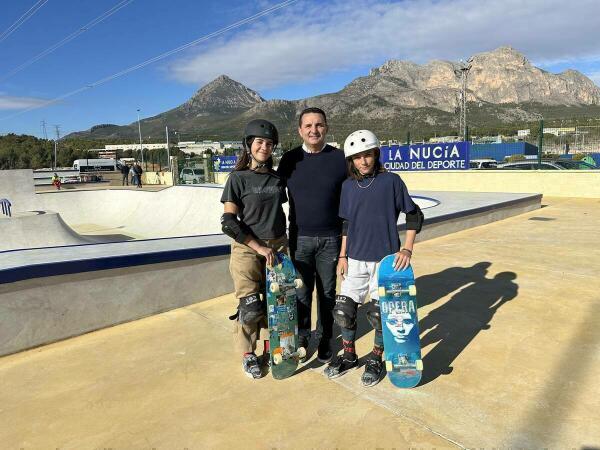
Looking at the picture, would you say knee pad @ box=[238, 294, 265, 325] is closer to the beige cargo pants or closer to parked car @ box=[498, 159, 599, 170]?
the beige cargo pants

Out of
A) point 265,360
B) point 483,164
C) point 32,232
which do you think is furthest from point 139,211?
point 265,360

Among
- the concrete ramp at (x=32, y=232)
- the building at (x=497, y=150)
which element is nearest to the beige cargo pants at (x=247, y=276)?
the concrete ramp at (x=32, y=232)

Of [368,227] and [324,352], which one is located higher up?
[368,227]

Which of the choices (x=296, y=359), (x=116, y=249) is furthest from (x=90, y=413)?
(x=116, y=249)

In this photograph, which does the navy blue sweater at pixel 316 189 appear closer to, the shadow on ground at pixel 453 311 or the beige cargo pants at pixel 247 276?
the beige cargo pants at pixel 247 276

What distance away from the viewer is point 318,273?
3.09m

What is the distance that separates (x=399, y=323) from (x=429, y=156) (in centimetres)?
1602

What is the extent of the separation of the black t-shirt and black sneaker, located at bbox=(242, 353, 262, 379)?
3.12 feet

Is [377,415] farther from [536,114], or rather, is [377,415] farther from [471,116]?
[536,114]

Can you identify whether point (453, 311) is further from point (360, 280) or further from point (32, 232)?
point (32, 232)

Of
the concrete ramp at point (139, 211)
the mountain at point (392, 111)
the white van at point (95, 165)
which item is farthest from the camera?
the mountain at point (392, 111)

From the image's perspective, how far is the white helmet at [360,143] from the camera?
2.70 meters

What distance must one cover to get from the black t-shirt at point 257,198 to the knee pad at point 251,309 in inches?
18.3

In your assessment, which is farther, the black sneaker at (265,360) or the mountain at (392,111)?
the mountain at (392,111)
